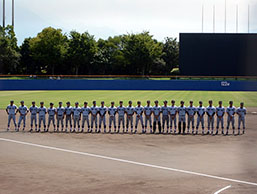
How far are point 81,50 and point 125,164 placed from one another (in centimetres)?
6608

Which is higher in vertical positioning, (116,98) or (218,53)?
(218,53)

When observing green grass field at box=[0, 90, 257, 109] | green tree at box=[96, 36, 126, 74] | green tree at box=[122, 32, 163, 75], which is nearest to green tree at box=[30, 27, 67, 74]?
green tree at box=[96, 36, 126, 74]

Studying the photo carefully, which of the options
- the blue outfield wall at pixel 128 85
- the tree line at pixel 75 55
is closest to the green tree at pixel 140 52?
the tree line at pixel 75 55

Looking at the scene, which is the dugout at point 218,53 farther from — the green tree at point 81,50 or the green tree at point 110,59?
the green tree at point 81,50

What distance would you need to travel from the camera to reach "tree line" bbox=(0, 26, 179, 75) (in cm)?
7675

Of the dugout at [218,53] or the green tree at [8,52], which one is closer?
the dugout at [218,53]

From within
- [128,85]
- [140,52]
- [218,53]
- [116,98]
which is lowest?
[116,98]

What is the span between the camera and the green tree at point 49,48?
3017 inches

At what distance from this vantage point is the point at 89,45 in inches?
3081

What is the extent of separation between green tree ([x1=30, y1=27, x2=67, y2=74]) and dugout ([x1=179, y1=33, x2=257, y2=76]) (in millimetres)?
31560

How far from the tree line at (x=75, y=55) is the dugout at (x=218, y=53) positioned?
76.3ft

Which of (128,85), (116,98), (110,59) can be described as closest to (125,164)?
(116,98)

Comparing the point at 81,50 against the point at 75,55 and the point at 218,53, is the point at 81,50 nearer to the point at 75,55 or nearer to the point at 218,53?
the point at 75,55

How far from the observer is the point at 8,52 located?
7531 cm
